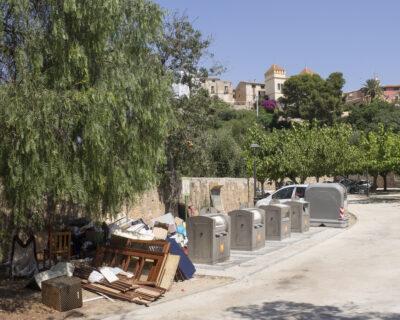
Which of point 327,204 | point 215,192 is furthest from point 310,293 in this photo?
point 215,192

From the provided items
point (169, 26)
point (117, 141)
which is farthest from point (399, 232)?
point (117, 141)

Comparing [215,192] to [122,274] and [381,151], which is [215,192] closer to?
[122,274]

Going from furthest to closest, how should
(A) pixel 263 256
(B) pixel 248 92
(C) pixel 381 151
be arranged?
(B) pixel 248 92, (C) pixel 381 151, (A) pixel 263 256

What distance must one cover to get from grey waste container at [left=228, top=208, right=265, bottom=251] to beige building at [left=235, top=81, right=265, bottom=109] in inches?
5054

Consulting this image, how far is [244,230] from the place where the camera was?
1558cm

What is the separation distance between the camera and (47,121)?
7.84m

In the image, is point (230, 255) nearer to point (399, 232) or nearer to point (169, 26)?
point (399, 232)

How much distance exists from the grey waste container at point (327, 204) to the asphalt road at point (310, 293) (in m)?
6.37

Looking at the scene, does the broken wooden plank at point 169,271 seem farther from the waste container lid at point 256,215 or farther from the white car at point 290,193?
the white car at point 290,193

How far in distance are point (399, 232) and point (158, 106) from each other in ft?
44.0

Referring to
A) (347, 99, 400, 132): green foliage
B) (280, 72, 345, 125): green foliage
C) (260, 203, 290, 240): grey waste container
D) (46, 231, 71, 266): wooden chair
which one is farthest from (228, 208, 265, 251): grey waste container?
(280, 72, 345, 125): green foliage

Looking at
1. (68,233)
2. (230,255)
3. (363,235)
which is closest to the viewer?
(68,233)

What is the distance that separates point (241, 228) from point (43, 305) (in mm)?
7530

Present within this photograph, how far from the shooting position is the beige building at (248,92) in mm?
145875
